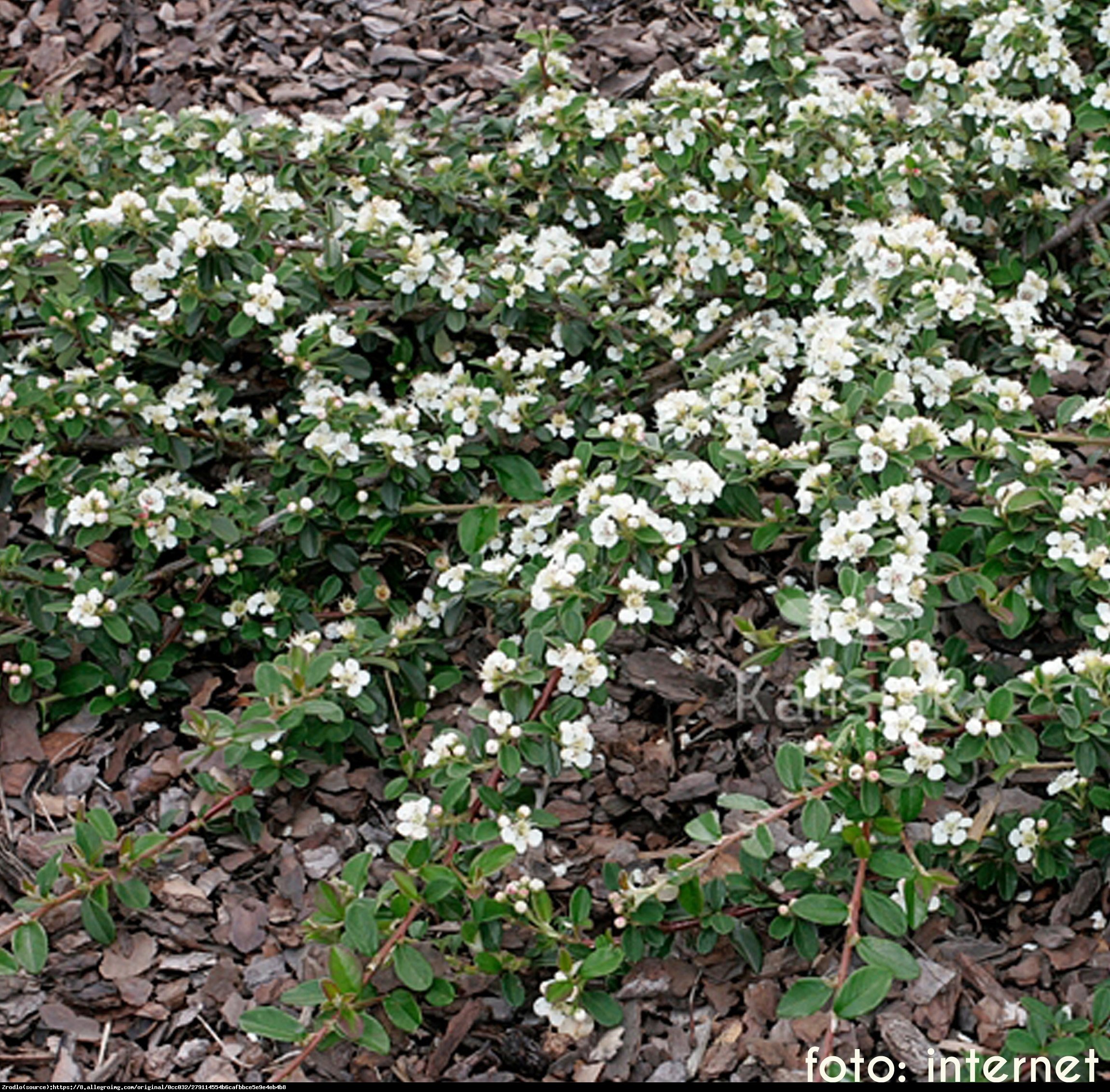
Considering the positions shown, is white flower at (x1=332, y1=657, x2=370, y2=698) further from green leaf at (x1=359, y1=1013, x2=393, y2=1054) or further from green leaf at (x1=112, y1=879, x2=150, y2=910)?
green leaf at (x1=359, y1=1013, x2=393, y2=1054)

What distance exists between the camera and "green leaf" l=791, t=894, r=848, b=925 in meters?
2.29

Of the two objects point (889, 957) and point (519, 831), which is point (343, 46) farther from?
point (889, 957)

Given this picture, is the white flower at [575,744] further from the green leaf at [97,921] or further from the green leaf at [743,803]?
the green leaf at [97,921]

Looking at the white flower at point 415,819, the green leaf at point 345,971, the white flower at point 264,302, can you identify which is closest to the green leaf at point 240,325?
the white flower at point 264,302

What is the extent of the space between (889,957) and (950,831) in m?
0.42

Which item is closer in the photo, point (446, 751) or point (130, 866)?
point (446, 751)

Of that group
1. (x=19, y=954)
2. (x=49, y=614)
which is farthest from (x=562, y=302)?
(x=19, y=954)

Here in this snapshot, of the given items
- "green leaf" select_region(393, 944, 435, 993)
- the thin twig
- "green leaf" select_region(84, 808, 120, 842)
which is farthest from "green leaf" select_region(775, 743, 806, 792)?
the thin twig

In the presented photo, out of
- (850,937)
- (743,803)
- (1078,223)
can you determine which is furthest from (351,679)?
(1078,223)

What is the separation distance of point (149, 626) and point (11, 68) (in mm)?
2627

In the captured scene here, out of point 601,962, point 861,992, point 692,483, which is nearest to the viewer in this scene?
point 861,992

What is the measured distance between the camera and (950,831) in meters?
2.54

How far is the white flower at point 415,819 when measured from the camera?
2.42m

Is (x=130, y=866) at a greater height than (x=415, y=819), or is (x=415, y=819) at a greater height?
(x=415, y=819)
